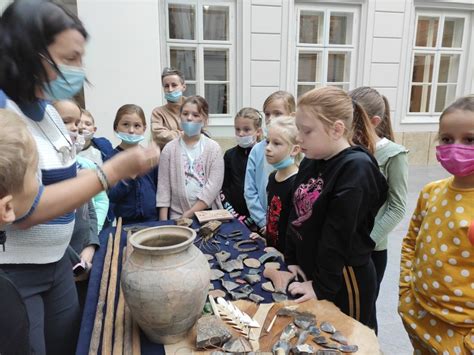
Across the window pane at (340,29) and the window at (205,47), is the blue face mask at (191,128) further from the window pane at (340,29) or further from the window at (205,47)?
the window pane at (340,29)

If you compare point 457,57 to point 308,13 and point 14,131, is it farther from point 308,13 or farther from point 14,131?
point 14,131

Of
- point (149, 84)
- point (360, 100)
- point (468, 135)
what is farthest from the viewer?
point (149, 84)

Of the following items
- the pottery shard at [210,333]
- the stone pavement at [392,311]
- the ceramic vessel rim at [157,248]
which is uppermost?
the ceramic vessel rim at [157,248]

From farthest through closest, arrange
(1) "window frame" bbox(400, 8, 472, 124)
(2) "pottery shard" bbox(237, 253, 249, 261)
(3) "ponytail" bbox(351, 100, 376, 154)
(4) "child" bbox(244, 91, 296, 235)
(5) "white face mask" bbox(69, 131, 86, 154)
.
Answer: (1) "window frame" bbox(400, 8, 472, 124), (4) "child" bbox(244, 91, 296, 235), (5) "white face mask" bbox(69, 131, 86, 154), (3) "ponytail" bbox(351, 100, 376, 154), (2) "pottery shard" bbox(237, 253, 249, 261)

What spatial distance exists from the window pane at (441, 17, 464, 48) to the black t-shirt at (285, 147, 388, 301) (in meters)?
6.55

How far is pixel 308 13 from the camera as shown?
18.7 feet

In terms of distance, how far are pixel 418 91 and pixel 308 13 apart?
2.68m

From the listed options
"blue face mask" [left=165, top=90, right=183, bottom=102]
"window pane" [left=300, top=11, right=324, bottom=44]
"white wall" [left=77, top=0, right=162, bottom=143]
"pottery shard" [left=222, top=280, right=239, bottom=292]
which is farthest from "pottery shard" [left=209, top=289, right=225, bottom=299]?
"window pane" [left=300, top=11, right=324, bottom=44]

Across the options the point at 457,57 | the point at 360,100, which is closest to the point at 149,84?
the point at 360,100

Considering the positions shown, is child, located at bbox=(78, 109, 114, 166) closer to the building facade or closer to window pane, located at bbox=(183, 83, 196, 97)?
the building facade

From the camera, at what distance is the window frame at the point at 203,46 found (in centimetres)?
517

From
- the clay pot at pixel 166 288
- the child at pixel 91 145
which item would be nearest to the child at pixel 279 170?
the clay pot at pixel 166 288

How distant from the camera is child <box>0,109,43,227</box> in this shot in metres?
0.80

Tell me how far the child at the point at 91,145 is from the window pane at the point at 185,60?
2991 mm
